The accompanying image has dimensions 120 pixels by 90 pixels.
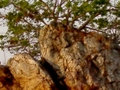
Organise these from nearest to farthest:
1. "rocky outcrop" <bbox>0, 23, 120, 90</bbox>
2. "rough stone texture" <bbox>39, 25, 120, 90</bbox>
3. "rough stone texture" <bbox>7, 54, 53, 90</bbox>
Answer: "rough stone texture" <bbox>7, 54, 53, 90</bbox> → "rocky outcrop" <bbox>0, 23, 120, 90</bbox> → "rough stone texture" <bbox>39, 25, 120, 90</bbox>

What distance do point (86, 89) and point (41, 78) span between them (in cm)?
152

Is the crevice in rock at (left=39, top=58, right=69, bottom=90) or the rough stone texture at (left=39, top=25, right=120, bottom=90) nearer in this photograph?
the crevice in rock at (left=39, top=58, right=69, bottom=90)

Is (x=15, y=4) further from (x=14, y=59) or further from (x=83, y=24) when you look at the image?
(x=14, y=59)

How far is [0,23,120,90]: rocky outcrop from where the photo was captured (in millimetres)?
10156

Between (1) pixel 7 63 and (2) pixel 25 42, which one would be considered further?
(2) pixel 25 42

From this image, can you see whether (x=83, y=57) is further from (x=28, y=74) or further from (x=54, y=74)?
(x=28, y=74)

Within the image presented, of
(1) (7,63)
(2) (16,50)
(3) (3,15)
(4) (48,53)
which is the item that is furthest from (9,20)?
(1) (7,63)

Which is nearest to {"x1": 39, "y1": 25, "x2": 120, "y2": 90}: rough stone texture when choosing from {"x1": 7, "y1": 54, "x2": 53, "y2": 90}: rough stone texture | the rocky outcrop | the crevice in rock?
the rocky outcrop

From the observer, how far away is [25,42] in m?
15.6

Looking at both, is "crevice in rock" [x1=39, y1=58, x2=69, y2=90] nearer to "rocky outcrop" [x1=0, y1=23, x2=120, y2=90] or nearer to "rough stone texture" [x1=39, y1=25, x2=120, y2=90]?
"rocky outcrop" [x1=0, y1=23, x2=120, y2=90]

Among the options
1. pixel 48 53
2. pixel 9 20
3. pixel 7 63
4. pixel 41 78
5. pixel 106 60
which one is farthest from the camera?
pixel 9 20

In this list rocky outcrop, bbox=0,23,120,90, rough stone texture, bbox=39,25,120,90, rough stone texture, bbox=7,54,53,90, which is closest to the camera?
rough stone texture, bbox=7,54,53,90

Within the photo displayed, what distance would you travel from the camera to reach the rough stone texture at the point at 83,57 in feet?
36.1

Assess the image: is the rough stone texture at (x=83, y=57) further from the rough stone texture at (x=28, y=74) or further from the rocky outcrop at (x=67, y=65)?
the rough stone texture at (x=28, y=74)
